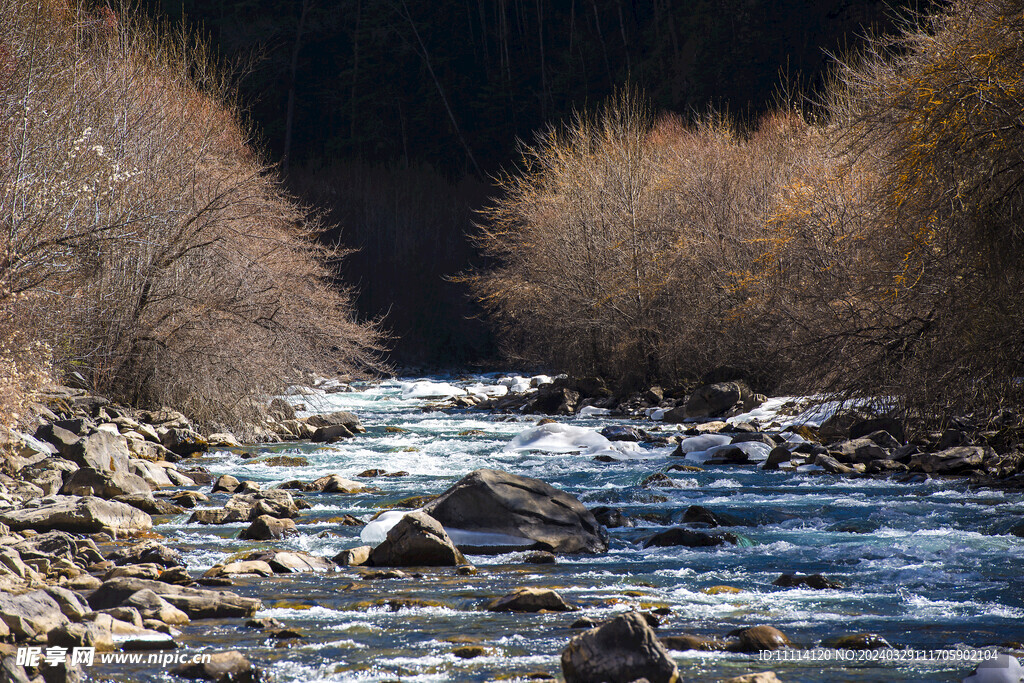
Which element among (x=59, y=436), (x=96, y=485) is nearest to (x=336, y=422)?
(x=59, y=436)

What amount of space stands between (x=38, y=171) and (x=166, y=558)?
291 inches

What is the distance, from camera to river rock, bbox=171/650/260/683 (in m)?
5.05

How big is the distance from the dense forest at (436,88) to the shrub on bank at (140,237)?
2869cm

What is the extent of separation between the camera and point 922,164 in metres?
9.73

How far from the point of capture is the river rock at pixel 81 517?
8375 millimetres

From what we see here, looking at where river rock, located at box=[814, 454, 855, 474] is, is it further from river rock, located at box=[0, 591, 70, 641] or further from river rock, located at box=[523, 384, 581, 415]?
river rock, located at box=[523, 384, 581, 415]

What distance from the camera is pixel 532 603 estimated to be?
6.54 m

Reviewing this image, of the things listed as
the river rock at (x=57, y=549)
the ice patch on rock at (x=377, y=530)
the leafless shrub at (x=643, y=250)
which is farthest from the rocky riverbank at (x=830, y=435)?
the river rock at (x=57, y=549)

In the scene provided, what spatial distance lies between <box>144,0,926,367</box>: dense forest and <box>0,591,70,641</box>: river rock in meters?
40.9

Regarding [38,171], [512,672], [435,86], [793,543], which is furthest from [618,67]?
[512,672]

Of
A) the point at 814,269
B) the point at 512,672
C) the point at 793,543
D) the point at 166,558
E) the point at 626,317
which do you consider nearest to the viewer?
the point at 512,672

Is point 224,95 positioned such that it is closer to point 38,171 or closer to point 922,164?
point 38,171

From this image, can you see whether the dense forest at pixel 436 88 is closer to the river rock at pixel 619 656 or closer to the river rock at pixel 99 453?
the river rock at pixel 99 453

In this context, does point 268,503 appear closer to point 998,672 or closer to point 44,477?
point 44,477
